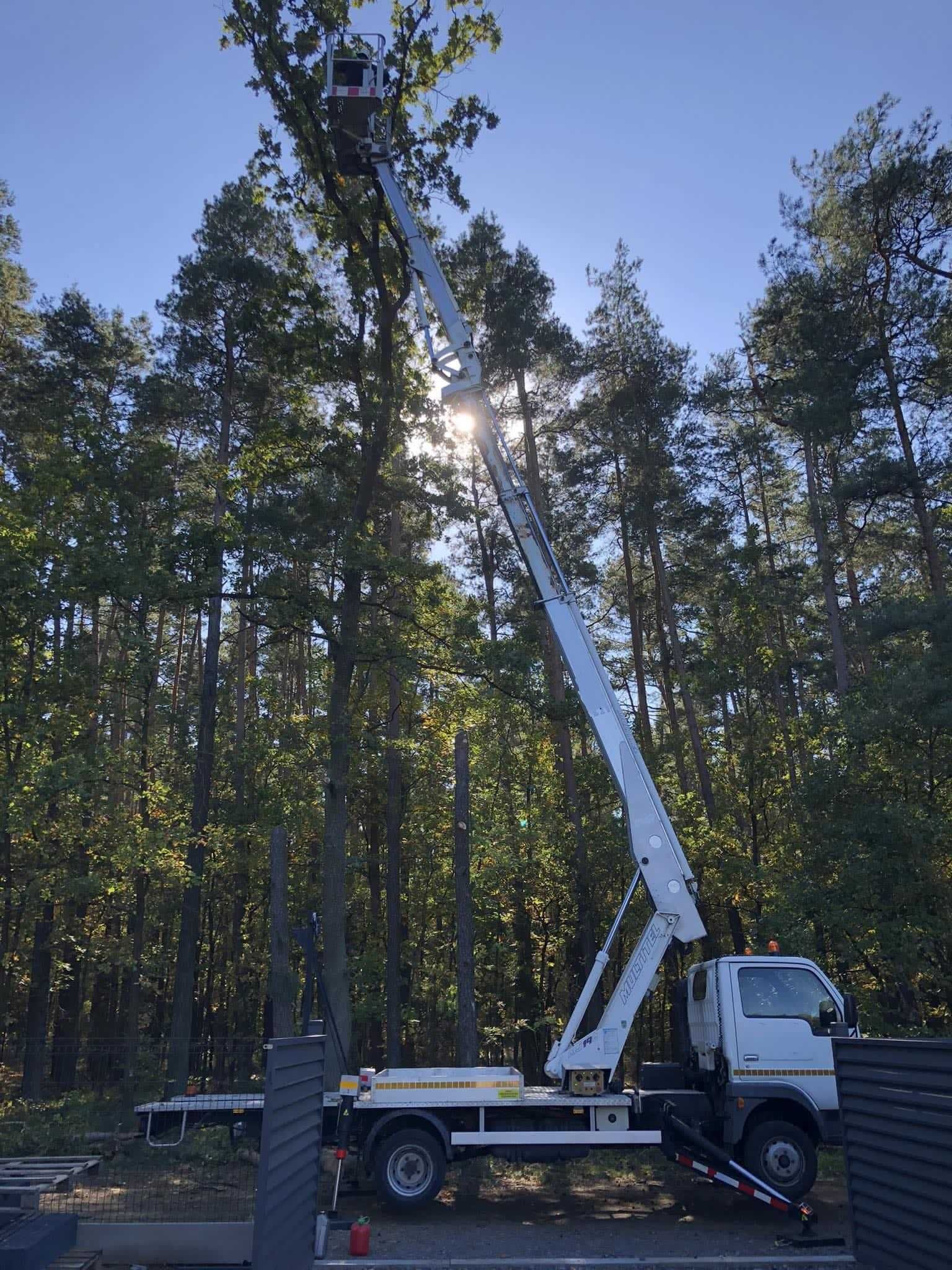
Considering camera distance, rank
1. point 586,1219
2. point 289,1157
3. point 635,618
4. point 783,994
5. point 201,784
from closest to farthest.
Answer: point 289,1157, point 586,1219, point 783,994, point 201,784, point 635,618

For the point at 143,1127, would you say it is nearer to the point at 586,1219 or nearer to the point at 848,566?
the point at 586,1219

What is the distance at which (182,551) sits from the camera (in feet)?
49.1

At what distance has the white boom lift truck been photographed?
30.2 ft

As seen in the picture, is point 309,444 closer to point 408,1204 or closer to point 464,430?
point 464,430

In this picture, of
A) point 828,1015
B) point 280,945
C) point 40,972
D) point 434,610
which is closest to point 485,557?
point 434,610

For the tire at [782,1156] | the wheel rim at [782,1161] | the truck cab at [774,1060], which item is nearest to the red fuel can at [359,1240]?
the truck cab at [774,1060]

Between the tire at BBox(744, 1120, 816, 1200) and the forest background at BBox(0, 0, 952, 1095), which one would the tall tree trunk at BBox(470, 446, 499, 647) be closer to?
the forest background at BBox(0, 0, 952, 1095)

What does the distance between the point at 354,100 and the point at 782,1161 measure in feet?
45.5

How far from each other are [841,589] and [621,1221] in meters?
18.9

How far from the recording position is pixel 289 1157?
4.41m

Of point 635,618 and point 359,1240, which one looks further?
point 635,618

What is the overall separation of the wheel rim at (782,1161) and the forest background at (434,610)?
14.8 feet

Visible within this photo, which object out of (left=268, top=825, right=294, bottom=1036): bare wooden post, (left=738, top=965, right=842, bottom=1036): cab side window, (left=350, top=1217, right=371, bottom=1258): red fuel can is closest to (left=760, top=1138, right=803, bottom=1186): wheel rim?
(left=738, top=965, right=842, bottom=1036): cab side window

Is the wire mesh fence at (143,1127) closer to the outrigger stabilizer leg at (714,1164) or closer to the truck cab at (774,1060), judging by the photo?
the outrigger stabilizer leg at (714,1164)
